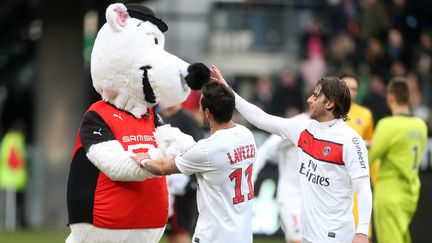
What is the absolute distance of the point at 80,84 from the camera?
1964 cm

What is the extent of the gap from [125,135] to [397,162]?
3.62m

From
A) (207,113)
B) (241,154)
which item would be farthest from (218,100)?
(241,154)

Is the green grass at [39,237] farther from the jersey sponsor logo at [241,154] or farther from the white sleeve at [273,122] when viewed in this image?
the jersey sponsor logo at [241,154]

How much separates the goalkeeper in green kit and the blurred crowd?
24.2 ft

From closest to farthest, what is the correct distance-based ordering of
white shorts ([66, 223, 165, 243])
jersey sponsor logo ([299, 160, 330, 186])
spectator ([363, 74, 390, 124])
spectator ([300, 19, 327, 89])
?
1. white shorts ([66, 223, 165, 243])
2. jersey sponsor logo ([299, 160, 330, 186])
3. spectator ([363, 74, 390, 124])
4. spectator ([300, 19, 327, 89])

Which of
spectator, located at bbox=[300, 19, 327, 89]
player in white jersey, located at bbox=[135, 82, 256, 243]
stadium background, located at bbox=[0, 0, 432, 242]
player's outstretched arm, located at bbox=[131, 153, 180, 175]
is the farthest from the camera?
spectator, located at bbox=[300, 19, 327, 89]

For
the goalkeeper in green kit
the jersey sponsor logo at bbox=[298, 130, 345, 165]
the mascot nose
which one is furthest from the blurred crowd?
the mascot nose

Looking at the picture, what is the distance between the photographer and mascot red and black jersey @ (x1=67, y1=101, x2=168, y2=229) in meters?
7.90

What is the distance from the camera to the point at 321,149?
819 cm

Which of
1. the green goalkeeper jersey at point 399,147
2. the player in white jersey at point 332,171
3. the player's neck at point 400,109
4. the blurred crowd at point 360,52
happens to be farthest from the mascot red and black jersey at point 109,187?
the blurred crowd at point 360,52

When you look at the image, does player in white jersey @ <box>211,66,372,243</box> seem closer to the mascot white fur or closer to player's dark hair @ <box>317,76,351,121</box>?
player's dark hair @ <box>317,76,351,121</box>

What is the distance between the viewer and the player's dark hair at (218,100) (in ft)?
25.9

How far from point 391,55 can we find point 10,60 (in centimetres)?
1155

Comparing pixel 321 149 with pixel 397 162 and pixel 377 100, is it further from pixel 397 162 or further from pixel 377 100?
pixel 377 100
